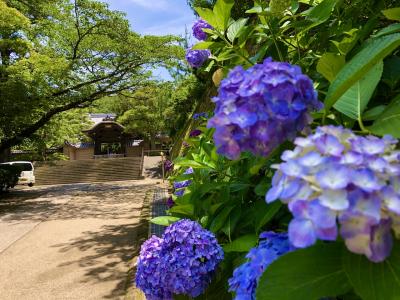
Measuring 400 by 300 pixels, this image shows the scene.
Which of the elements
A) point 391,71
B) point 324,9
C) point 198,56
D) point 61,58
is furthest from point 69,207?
point 391,71

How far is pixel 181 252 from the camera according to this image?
47.1 inches

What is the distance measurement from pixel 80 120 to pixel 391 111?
97.7 ft

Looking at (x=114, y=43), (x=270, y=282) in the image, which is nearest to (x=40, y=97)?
(x=114, y=43)

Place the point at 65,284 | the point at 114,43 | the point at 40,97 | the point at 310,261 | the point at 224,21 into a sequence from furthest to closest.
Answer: the point at 114,43 < the point at 40,97 < the point at 65,284 < the point at 224,21 < the point at 310,261

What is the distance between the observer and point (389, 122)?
662 millimetres

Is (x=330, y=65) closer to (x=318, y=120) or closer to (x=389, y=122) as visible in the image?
(x=318, y=120)

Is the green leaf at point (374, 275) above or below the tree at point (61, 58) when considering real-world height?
below

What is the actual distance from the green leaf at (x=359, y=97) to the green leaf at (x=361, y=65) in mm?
69

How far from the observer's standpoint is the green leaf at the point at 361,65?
2.03 feet

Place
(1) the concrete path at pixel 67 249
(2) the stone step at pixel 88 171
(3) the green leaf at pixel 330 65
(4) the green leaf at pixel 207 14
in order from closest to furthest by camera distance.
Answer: (3) the green leaf at pixel 330 65
(4) the green leaf at pixel 207 14
(1) the concrete path at pixel 67 249
(2) the stone step at pixel 88 171

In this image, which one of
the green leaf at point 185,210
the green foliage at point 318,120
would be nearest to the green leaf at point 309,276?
the green foliage at point 318,120

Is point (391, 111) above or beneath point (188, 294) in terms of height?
above

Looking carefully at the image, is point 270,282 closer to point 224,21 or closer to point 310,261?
point 310,261

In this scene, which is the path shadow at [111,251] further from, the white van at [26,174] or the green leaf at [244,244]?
the white van at [26,174]
